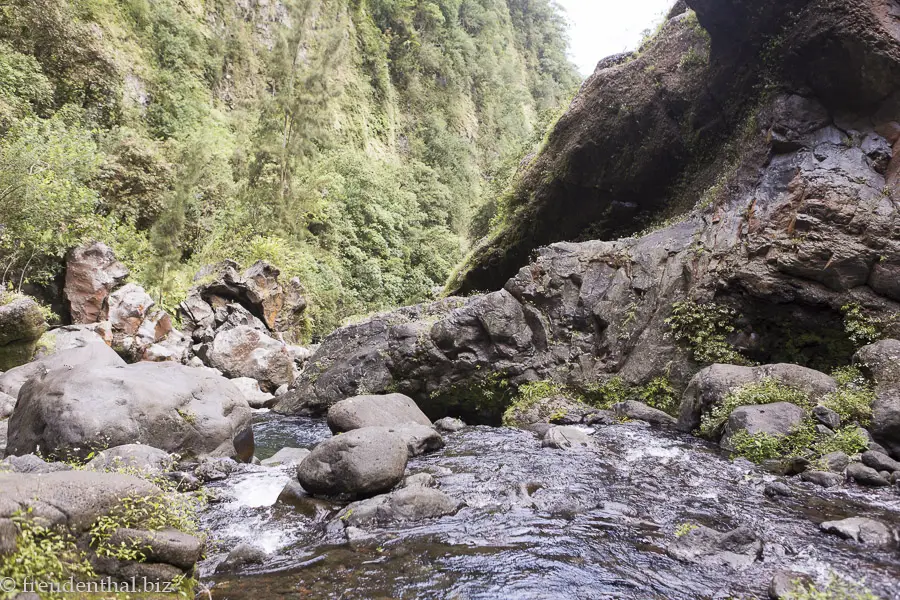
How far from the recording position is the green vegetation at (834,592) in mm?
3795

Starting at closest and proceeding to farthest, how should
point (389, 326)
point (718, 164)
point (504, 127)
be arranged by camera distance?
point (718, 164)
point (389, 326)
point (504, 127)

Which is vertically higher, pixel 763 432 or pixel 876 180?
pixel 876 180

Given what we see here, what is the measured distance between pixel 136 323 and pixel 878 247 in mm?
20484

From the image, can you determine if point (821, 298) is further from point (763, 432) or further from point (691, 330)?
point (763, 432)

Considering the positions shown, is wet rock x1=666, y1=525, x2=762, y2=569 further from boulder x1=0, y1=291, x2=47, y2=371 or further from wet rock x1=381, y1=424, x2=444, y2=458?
boulder x1=0, y1=291, x2=47, y2=371

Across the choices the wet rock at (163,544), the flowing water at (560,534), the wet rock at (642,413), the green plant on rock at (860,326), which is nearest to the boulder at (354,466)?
the flowing water at (560,534)

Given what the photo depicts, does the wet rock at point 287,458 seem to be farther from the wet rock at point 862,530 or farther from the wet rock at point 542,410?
the wet rock at point 862,530

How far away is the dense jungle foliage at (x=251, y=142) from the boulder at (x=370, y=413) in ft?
39.9

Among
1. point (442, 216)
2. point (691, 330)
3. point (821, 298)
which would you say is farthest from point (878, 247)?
point (442, 216)

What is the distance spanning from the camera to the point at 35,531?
11.7 ft

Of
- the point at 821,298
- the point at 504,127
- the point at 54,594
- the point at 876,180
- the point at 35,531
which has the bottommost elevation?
the point at 54,594

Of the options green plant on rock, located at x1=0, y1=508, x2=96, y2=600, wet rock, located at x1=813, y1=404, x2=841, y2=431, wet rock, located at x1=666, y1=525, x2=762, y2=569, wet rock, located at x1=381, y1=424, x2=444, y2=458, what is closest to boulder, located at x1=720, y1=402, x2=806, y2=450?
wet rock, located at x1=813, y1=404, x2=841, y2=431

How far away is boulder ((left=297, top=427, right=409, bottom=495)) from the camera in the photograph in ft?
23.4

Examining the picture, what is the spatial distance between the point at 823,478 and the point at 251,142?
30027 millimetres
